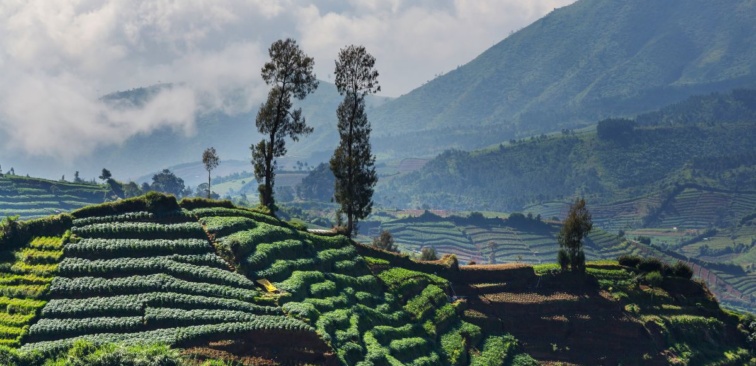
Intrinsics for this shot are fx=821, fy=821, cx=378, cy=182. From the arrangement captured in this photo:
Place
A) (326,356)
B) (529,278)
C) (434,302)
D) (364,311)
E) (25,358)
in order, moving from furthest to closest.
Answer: (529,278)
(434,302)
(364,311)
(326,356)
(25,358)

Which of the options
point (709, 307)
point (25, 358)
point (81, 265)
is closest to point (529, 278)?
point (709, 307)

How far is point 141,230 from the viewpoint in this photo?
61469 millimetres

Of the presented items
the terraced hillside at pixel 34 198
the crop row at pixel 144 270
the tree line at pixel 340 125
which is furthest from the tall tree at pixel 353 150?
the terraced hillside at pixel 34 198

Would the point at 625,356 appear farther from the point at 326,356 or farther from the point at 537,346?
the point at 326,356

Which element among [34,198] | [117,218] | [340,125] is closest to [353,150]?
[340,125]

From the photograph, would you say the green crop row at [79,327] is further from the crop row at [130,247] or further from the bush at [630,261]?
the bush at [630,261]

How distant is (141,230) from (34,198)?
144 m

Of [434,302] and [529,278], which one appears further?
[529,278]

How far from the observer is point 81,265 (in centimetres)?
5678

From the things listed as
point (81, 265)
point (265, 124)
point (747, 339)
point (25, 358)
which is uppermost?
point (265, 124)

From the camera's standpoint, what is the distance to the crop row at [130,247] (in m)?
58.4

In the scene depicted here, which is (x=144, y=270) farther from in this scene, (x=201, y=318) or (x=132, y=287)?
(x=201, y=318)

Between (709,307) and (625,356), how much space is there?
1546 cm

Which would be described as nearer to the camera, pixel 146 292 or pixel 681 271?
pixel 146 292
